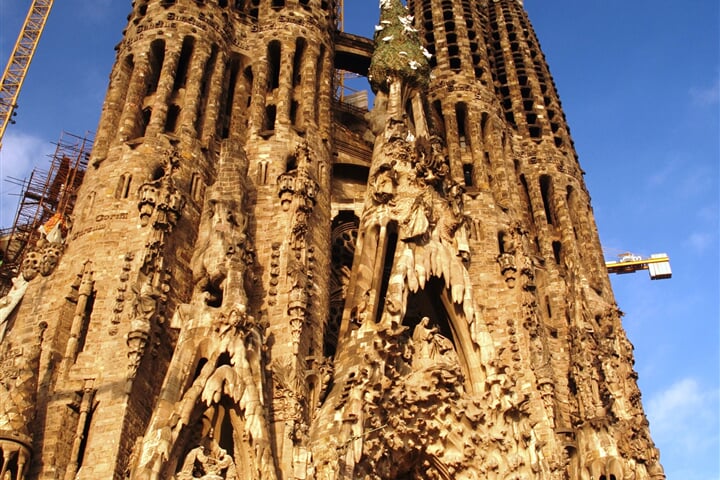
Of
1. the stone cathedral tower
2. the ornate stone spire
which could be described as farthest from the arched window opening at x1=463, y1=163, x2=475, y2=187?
the ornate stone spire

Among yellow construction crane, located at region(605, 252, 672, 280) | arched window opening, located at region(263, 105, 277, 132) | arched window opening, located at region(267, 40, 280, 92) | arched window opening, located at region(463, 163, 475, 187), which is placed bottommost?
arched window opening, located at region(263, 105, 277, 132)

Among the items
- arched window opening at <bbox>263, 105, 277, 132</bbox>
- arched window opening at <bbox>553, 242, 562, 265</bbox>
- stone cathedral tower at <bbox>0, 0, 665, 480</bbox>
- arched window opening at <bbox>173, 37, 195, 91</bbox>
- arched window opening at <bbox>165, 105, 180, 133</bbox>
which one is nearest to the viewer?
stone cathedral tower at <bbox>0, 0, 665, 480</bbox>

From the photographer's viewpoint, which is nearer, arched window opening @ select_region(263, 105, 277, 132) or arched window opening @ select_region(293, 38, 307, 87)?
arched window opening @ select_region(263, 105, 277, 132)

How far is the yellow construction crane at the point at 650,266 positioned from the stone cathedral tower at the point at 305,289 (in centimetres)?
2567

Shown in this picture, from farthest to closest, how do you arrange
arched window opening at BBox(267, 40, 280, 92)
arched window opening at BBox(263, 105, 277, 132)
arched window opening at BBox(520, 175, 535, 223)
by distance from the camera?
arched window opening at BBox(520, 175, 535, 223) → arched window opening at BBox(267, 40, 280, 92) → arched window opening at BBox(263, 105, 277, 132)

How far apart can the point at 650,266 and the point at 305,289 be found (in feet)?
129

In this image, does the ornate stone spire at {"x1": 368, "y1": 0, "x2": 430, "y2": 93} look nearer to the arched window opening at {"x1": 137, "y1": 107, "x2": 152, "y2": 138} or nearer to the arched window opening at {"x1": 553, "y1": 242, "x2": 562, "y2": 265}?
the arched window opening at {"x1": 553, "y1": 242, "x2": 562, "y2": 265}

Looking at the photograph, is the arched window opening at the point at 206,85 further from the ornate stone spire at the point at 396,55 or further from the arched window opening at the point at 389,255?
the arched window opening at the point at 389,255

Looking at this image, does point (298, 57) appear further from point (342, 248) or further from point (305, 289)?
point (305, 289)

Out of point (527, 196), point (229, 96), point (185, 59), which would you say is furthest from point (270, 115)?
point (527, 196)

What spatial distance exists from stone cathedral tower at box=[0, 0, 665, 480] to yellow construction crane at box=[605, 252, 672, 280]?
84.2 feet

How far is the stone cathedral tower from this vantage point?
15820 mm

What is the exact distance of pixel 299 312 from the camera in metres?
18.9

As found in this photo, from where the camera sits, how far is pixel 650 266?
2132 inches
